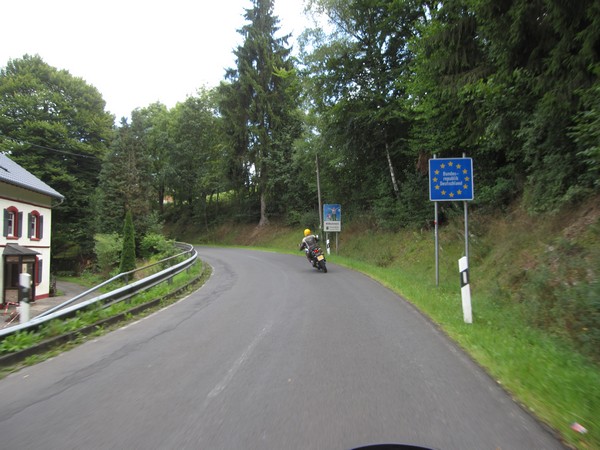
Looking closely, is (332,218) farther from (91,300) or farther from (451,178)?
(91,300)

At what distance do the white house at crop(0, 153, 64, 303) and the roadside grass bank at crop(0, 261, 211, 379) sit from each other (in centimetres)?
1756

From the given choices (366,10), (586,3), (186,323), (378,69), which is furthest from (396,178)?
(186,323)

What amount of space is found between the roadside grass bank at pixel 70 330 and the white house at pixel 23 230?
17555 millimetres

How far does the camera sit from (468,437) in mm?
3352

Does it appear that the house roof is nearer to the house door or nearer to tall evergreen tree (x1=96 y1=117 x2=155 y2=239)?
the house door

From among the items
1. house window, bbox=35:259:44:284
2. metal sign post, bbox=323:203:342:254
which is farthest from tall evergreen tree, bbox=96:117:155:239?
metal sign post, bbox=323:203:342:254

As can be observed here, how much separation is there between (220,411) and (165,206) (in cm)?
6246

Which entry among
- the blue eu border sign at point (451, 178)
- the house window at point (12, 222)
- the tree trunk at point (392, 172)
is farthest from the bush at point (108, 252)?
the blue eu border sign at point (451, 178)

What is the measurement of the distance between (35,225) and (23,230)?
2004 mm

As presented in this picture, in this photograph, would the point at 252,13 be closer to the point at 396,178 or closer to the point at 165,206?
the point at 396,178

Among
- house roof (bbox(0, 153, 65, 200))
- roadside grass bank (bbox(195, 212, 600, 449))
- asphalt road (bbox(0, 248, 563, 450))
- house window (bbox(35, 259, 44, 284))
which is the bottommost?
house window (bbox(35, 259, 44, 284))

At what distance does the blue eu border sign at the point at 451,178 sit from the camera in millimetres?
11641

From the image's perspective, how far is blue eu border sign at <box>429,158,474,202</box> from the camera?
1164 centimetres

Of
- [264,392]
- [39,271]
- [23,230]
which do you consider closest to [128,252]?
[39,271]
